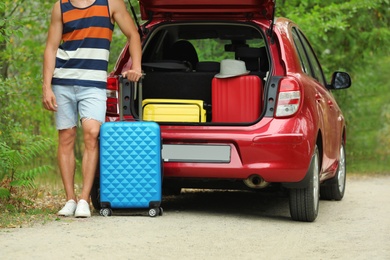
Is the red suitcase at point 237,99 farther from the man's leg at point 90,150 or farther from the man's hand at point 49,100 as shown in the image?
the man's hand at point 49,100

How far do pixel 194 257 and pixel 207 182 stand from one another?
7.22ft

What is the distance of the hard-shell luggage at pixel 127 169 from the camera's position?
8250mm

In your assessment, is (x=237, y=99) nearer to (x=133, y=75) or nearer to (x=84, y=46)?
(x=133, y=75)

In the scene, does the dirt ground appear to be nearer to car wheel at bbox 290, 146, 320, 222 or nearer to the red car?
car wheel at bbox 290, 146, 320, 222

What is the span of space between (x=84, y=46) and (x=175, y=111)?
944mm

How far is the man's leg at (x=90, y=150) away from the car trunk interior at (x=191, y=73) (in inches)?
21.8

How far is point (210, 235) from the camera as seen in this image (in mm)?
7477

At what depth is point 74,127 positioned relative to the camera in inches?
338

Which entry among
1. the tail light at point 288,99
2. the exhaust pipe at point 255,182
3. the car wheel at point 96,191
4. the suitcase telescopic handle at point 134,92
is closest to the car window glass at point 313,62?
the tail light at point 288,99

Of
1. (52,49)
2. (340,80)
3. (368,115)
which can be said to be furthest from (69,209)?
(368,115)

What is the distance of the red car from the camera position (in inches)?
Answer: 325

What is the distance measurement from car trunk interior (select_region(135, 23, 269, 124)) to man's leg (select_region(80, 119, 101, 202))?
0.55 meters

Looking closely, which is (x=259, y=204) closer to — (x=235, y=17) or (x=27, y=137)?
(x=235, y=17)

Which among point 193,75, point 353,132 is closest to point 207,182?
point 193,75
